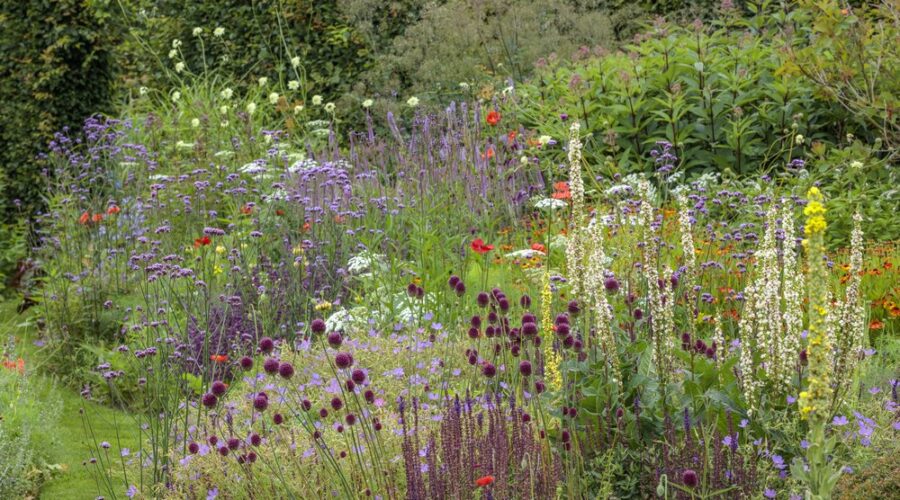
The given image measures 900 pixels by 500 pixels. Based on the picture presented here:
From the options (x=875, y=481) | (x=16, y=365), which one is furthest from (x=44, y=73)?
(x=875, y=481)

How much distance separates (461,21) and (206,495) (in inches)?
307

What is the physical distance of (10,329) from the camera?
757 cm

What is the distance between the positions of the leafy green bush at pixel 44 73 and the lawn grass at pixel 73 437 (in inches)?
102

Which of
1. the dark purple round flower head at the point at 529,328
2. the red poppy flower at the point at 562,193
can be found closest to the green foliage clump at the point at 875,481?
the dark purple round flower head at the point at 529,328

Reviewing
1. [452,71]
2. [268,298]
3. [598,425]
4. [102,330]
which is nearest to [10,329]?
[102,330]

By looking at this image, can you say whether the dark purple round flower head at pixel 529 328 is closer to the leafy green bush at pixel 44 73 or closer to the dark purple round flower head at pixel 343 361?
the dark purple round flower head at pixel 343 361

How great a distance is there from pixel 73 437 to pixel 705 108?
5254 millimetres

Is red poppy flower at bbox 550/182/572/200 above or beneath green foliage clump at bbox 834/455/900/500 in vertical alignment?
beneath

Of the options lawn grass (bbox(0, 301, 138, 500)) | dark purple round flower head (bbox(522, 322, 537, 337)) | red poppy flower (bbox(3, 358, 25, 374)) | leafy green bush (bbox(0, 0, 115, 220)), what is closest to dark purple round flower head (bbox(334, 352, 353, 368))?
dark purple round flower head (bbox(522, 322, 537, 337))

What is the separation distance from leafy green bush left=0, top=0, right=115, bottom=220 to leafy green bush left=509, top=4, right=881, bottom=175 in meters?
4.06

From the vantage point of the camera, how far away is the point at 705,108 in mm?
8180

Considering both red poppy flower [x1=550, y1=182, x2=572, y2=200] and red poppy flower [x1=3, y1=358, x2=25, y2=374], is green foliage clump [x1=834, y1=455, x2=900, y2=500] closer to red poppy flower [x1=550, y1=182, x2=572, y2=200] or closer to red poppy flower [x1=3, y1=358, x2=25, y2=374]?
red poppy flower [x1=550, y1=182, x2=572, y2=200]

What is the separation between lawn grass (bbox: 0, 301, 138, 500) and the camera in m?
4.95

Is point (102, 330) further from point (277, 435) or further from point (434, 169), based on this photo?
point (277, 435)
